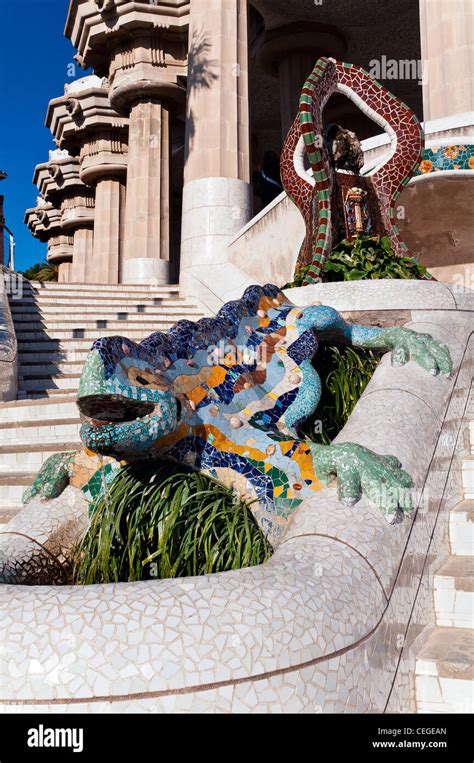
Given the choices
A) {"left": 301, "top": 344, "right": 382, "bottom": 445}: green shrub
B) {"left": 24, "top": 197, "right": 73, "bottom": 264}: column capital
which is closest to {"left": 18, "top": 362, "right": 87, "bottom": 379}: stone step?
{"left": 301, "top": 344, "right": 382, "bottom": 445}: green shrub

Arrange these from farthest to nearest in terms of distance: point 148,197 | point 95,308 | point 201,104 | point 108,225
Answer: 1. point 108,225
2. point 148,197
3. point 201,104
4. point 95,308

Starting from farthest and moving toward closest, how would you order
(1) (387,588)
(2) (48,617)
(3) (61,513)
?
(3) (61,513), (1) (387,588), (2) (48,617)

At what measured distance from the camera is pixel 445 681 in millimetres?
2699

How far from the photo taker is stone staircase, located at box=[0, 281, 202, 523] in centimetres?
541

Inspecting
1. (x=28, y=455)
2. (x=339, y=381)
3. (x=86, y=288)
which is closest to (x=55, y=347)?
(x=86, y=288)

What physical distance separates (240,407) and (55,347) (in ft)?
20.0

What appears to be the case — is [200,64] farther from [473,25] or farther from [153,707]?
[153,707]

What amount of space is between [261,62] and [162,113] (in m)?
3.13

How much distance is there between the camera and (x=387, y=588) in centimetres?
258

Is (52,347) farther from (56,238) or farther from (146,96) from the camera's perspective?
(56,238)

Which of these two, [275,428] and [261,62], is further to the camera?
[261,62]

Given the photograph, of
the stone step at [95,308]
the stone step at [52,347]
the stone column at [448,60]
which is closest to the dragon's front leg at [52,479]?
the stone step at [52,347]
